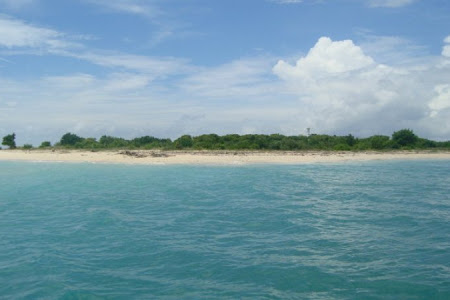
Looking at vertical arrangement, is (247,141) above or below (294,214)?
above

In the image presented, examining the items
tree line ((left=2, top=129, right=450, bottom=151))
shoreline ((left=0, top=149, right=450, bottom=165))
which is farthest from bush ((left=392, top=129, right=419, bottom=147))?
shoreline ((left=0, top=149, right=450, bottom=165))

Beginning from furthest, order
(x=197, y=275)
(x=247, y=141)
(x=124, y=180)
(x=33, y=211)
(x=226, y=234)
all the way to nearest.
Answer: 1. (x=247, y=141)
2. (x=124, y=180)
3. (x=33, y=211)
4. (x=226, y=234)
5. (x=197, y=275)

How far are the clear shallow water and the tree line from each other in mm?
36768

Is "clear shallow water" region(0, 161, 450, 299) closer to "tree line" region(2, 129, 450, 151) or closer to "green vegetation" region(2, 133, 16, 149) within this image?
"tree line" region(2, 129, 450, 151)

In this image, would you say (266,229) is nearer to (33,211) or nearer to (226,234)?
(226,234)

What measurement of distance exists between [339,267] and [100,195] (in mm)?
14900

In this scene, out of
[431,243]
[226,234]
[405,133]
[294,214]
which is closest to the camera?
[431,243]

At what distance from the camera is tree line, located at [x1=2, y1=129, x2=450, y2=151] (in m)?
56.7

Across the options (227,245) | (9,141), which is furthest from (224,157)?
(9,141)

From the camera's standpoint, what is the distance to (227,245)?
10.3 m

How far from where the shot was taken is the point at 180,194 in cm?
1986

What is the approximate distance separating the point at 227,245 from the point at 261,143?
154ft

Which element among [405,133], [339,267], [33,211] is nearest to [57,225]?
[33,211]

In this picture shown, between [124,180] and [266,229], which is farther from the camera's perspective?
[124,180]
